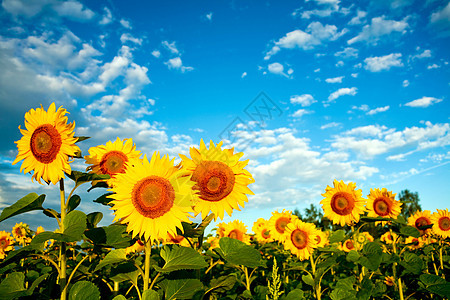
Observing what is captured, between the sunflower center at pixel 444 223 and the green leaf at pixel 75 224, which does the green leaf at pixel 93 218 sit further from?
the sunflower center at pixel 444 223

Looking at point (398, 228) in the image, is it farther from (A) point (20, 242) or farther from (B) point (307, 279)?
(A) point (20, 242)

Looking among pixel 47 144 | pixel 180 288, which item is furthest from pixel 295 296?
pixel 47 144

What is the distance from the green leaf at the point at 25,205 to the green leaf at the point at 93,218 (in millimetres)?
473

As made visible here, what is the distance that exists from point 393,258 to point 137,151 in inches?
174

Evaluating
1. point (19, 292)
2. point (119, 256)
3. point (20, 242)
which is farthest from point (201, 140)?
point (20, 242)

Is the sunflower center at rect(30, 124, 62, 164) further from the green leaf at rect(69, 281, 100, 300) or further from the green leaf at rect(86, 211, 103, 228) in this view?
the green leaf at rect(69, 281, 100, 300)

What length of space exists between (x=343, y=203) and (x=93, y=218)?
15.8 ft

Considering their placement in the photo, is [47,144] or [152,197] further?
[47,144]

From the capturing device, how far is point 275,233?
823 cm

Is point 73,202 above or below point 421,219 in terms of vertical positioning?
above

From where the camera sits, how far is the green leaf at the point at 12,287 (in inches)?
120

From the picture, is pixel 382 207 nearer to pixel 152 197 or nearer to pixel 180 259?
pixel 180 259

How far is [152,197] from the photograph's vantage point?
2.90 metres

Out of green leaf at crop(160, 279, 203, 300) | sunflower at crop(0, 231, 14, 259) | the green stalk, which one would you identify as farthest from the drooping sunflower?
sunflower at crop(0, 231, 14, 259)
